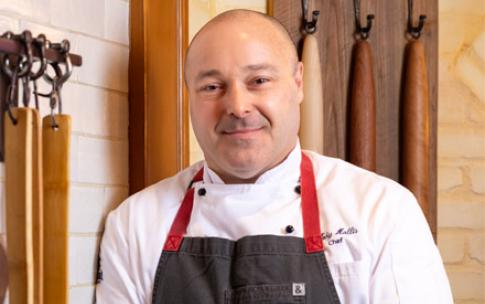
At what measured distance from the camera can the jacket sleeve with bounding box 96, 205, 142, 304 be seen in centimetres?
134

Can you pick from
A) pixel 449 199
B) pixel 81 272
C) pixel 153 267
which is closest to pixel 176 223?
pixel 153 267

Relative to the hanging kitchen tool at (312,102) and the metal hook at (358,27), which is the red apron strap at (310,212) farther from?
the metal hook at (358,27)

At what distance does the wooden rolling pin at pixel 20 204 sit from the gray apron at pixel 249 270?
17.5 inches

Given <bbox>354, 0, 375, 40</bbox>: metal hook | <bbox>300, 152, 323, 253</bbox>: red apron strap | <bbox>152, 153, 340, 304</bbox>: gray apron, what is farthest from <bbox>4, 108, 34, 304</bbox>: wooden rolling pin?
<bbox>354, 0, 375, 40</bbox>: metal hook

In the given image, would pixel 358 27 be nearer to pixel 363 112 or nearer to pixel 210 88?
pixel 363 112

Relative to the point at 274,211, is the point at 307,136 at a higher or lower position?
higher

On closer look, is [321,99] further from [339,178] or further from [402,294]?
[402,294]

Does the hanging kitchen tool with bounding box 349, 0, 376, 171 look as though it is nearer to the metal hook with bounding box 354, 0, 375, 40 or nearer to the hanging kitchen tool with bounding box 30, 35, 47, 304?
the metal hook with bounding box 354, 0, 375, 40

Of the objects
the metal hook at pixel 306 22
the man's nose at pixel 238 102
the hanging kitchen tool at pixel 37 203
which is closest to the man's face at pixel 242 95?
the man's nose at pixel 238 102

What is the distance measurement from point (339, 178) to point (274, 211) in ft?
0.48

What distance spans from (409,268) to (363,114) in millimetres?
504

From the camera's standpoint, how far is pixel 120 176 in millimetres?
1443

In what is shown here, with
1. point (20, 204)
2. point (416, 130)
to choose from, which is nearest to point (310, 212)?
point (416, 130)

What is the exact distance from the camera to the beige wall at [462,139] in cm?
176
